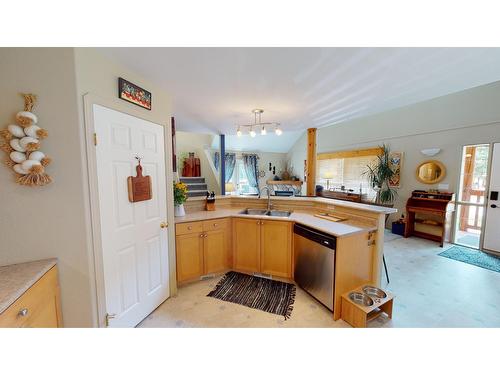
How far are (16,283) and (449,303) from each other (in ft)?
11.9

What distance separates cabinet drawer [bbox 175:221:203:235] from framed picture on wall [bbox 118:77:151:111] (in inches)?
51.0

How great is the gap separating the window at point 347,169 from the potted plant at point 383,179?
293mm

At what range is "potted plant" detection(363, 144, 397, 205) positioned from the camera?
4629 mm

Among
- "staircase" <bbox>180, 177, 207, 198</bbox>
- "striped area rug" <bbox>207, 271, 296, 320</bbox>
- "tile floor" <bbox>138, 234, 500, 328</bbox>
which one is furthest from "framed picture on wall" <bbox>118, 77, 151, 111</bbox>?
"staircase" <bbox>180, 177, 207, 198</bbox>

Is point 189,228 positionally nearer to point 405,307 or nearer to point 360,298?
point 360,298

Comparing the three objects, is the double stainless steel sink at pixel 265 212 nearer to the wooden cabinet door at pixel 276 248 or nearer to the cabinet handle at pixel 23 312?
the wooden cabinet door at pixel 276 248

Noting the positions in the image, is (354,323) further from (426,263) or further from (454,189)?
(454,189)

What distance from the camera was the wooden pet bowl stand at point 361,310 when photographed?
1631mm

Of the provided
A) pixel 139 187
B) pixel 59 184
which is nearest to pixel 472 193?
pixel 139 187

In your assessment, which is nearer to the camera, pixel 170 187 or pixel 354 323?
pixel 354 323

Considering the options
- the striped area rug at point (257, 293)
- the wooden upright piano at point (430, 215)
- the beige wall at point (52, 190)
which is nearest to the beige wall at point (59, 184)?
the beige wall at point (52, 190)
